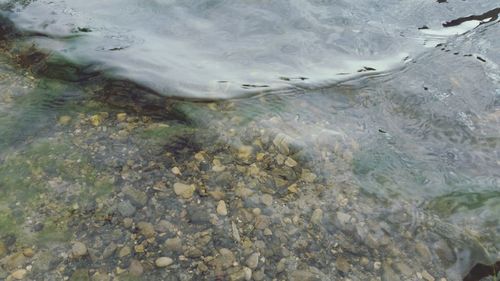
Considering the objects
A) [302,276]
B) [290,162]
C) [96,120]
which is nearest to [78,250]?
[96,120]

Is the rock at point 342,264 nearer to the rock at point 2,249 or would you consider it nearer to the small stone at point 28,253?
the small stone at point 28,253

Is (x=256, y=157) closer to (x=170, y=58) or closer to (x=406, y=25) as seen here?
(x=170, y=58)

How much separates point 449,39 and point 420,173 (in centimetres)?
255

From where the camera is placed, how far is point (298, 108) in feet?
15.3

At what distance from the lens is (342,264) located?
10.7 ft

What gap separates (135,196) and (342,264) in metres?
1.74

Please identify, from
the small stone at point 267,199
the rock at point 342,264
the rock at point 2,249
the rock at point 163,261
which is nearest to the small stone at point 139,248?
the rock at point 163,261

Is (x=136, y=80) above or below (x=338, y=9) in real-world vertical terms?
below

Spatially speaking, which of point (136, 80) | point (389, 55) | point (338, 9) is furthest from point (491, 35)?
point (136, 80)

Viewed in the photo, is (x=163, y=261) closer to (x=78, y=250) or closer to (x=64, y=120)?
(x=78, y=250)

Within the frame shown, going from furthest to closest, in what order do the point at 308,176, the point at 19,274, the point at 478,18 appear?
the point at 478,18 < the point at 308,176 < the point at 19,274

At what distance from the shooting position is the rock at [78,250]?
3.15 meters

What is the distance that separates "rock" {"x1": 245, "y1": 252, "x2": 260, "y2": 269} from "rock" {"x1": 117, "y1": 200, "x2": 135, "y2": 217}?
3.31 feet

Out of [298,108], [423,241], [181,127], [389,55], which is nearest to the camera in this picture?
[423,241]
